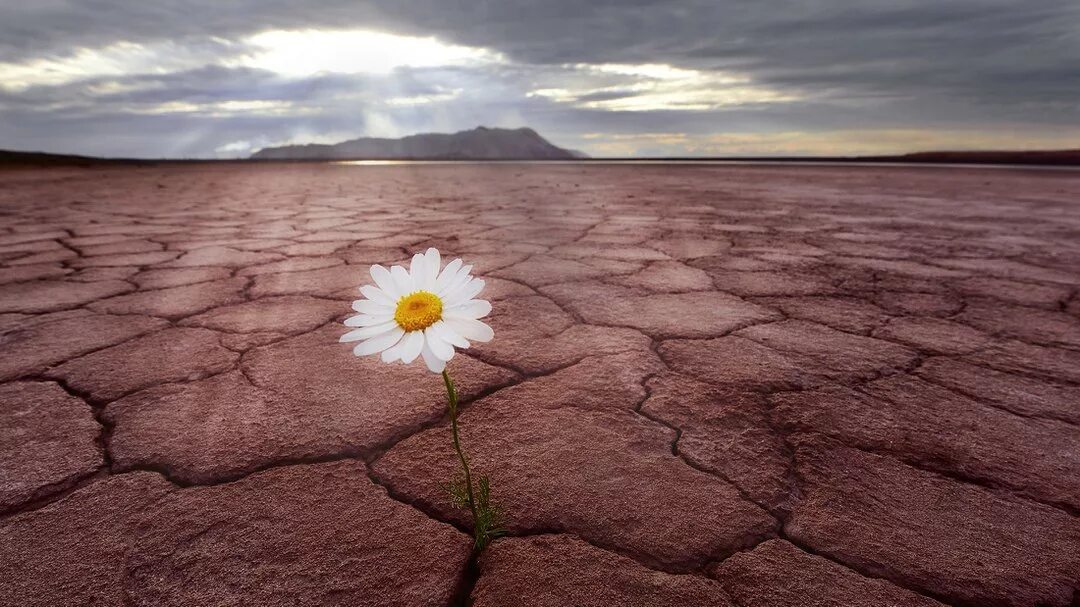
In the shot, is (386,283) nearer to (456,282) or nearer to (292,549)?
(456,282)

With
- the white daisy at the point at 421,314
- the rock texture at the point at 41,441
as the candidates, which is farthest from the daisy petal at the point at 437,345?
the rock texture at the point at 41,441

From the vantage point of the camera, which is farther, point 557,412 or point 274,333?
point 274,333

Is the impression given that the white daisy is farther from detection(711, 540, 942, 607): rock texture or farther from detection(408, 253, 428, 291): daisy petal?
detection(711, 540, 942, 607): rock texture

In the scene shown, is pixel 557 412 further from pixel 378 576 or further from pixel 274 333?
pixel 274 333

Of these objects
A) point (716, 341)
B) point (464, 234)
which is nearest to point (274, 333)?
point (716, 341)

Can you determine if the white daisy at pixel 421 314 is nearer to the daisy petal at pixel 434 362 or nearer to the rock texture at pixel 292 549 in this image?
the daisy petal at pixel 434 362

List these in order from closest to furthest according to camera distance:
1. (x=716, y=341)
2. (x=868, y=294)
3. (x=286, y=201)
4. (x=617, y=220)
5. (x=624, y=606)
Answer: (x=624, y=606) → (x=716, y=341) → (x=868, y=294) → (x=617, y=220) → (x=286, y=201)
